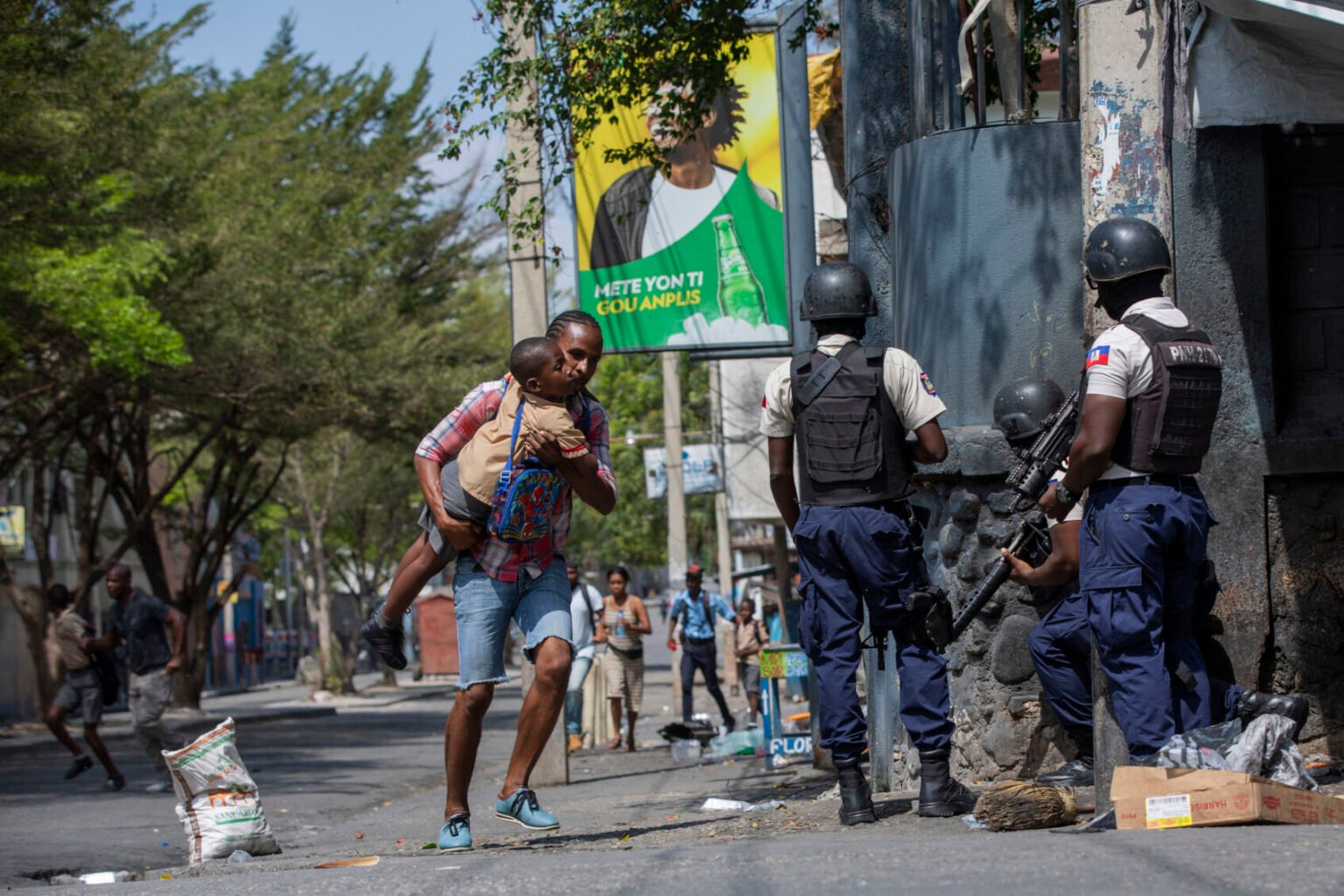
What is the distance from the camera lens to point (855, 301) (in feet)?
20.1

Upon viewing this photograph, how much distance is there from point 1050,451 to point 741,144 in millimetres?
6861

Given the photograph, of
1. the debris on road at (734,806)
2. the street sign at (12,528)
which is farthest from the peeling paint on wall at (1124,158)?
the street sign at (12,528)

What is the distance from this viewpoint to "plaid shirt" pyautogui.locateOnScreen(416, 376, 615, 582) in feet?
19.9

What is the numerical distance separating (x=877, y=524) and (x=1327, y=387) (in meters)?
2.17

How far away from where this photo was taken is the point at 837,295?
6109 mm

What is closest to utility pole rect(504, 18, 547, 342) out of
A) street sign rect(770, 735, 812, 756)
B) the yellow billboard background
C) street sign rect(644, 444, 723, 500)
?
the yellow billboard background

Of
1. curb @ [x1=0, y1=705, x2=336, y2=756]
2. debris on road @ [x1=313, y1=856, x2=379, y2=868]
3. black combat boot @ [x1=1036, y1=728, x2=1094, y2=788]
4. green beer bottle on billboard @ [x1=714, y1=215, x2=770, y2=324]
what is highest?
green beer bottle on billboard @ [x1=714, y1=215, x2=770, y2=324]

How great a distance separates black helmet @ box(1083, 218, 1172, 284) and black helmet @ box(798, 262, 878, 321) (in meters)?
0.95

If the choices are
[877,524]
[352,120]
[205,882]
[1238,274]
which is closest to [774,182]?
[1238,274]

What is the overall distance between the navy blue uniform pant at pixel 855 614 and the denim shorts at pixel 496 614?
2.86 ft

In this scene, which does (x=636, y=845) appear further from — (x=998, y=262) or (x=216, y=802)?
(x=998, y=262)

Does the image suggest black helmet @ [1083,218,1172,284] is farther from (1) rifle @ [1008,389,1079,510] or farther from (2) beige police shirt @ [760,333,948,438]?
(2) beige police shirt @ [760,333,948,438]

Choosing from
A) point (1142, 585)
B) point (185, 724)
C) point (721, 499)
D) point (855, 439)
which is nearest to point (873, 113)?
point (855, 439)

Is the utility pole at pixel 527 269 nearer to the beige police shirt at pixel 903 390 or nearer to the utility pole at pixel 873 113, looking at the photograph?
the utility pole at pixel 873 113
